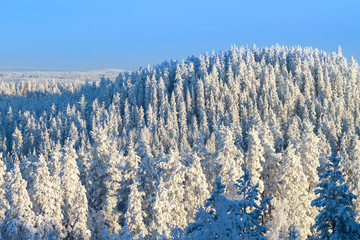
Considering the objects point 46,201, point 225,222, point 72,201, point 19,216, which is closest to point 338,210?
point 225,222

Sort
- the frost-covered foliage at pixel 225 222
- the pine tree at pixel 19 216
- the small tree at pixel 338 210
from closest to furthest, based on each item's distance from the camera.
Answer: the frost-covered foliage at pixel 225 222
the small tree at pixel 338 210
the pine tree at pixel 19 216

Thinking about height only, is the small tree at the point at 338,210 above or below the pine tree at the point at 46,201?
above

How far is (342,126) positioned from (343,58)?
87.1 m

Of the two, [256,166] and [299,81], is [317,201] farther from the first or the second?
[299,81]

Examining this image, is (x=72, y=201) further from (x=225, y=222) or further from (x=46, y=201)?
(x=225, y=222)

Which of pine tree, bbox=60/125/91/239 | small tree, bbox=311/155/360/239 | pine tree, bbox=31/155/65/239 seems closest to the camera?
small tree, bbox=311/155/360/239

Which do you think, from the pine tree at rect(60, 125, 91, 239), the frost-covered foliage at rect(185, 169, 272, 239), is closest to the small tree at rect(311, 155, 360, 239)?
the frost-covered foliage at rect(185, 169, 272, 239)

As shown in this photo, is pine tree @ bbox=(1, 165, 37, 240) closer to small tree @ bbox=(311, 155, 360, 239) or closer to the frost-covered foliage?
the frost-covered foliage

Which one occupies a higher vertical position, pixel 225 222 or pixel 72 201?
pixel 225 222

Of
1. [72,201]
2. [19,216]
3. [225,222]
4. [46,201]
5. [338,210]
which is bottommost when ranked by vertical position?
[19,216]

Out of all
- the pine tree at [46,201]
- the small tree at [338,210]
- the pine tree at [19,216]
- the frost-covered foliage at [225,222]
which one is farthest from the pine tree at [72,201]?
the small tree at [338,210]

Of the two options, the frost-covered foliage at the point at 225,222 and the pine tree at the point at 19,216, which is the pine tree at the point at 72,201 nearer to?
the pine tree at the point at 19,216

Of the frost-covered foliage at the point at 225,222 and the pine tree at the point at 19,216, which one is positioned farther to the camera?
the pine tree at the point at 19,216

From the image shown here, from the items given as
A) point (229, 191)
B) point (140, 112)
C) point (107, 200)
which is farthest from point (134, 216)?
point (140, 112)
